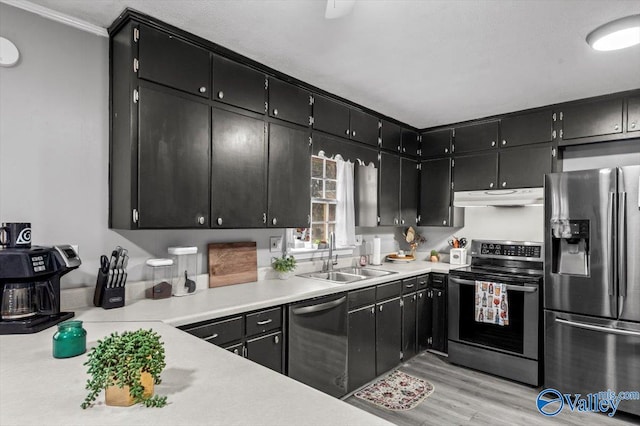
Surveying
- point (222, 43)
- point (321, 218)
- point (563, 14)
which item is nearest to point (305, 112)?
point (222, 43)

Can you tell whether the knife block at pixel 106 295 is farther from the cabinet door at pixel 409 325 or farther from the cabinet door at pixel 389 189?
the cabinet door at pixel 389 189

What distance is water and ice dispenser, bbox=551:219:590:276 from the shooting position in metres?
2.92

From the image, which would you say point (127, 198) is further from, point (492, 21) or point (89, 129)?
point (492, 21)

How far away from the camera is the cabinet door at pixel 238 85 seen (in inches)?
96.5

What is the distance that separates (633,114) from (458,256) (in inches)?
79.5

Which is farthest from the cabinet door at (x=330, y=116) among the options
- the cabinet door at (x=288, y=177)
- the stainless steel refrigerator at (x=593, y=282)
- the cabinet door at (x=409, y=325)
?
the stainless steel refrigerator at (x=593, y=282)

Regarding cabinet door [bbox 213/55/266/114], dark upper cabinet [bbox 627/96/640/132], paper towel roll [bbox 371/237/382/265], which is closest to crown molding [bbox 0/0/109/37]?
cabinet door [bbox 213/55/266/114]

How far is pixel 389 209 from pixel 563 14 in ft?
7.85

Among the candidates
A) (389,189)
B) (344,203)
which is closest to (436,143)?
(389,189)

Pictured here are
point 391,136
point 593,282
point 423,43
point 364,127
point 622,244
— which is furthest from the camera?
point 391,136

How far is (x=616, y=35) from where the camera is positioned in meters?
2.13

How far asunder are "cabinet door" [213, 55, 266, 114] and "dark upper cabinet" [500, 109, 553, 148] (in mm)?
2604

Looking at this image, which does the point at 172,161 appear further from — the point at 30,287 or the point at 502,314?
the point at 502,314

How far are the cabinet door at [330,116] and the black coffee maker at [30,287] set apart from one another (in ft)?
6.88
